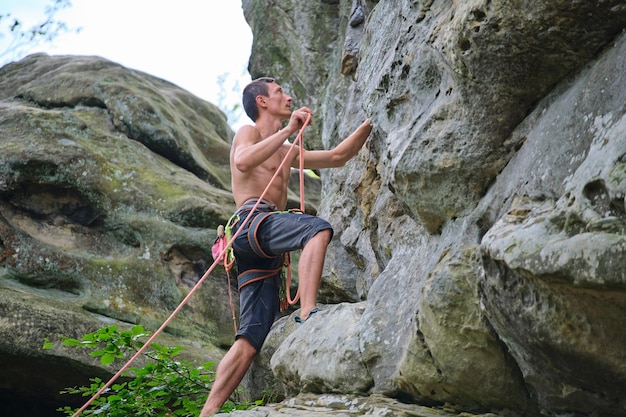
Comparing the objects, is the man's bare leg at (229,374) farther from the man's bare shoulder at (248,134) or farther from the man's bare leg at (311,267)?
the man's bare shoulder at (248,134)

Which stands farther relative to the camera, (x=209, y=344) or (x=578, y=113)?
(x=209, y=344)

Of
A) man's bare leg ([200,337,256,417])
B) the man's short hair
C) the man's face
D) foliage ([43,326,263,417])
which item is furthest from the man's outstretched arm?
foliage ([43,326,263,417])

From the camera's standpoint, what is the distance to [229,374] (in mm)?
5598

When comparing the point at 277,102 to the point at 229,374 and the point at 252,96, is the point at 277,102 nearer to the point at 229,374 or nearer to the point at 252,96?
Result: the point at 252,96

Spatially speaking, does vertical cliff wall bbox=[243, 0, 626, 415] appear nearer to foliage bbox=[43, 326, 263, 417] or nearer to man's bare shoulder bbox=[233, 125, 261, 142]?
foliage bbox=[43, 326, 263, 417]

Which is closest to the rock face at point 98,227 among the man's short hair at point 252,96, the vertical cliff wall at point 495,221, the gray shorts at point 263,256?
the gray shorts at point 263,256

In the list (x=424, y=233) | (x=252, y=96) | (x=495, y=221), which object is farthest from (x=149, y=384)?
(x=495, y=221)

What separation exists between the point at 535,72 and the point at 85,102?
809 centimetres

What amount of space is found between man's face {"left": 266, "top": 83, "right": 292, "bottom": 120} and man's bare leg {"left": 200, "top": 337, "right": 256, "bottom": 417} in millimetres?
2147

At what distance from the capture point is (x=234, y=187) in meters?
6.55

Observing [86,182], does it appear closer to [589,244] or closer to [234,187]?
[234,187]

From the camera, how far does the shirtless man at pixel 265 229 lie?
570cm

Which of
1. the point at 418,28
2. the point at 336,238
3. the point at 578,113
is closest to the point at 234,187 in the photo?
the point at 336,238

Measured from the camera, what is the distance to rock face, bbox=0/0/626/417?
326 centimetres
